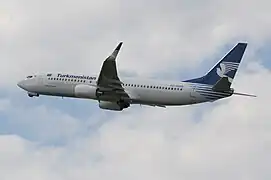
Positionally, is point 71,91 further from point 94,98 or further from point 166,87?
point 166,87

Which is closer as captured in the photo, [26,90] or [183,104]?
[183,104]

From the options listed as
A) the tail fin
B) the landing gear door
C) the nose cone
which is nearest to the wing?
the tail fin

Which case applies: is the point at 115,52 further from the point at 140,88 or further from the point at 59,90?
the point at 59,90

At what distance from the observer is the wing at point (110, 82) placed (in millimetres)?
96938

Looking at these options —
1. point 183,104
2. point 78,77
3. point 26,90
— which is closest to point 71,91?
point 78,77

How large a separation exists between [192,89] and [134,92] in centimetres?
860

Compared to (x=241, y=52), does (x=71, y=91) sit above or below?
below

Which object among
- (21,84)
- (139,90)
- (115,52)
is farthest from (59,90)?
(115,52)

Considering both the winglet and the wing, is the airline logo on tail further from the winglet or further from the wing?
the winglet

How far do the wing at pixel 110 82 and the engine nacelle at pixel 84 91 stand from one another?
3.35 feet

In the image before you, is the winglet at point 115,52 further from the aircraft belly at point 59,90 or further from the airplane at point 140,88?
the aircraft belly at point 59,90

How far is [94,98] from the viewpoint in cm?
10462

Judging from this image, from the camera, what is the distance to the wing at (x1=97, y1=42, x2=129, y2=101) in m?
A: 96.9

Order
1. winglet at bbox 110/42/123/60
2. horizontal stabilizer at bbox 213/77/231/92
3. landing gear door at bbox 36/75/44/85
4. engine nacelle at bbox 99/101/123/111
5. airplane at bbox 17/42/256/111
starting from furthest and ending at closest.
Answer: landing gear door at bbox 36/75/44/85
engine nacelle at bbox 99/101/123/111
airplane at bbox 17/42/256/111
winglet at bbox 110/42/123/60
horizontal stabilizer at bbox 213/77/231/92
